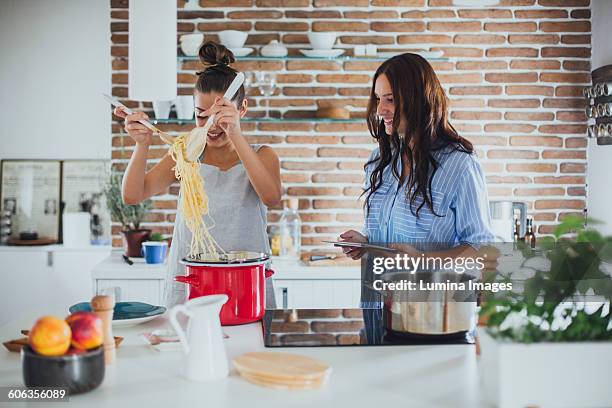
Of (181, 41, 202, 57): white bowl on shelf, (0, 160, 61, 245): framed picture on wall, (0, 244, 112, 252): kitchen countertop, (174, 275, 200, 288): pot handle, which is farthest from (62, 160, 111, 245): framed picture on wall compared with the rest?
(174, 275, 200, 288): pot handle

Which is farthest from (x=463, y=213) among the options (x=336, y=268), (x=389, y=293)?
(x=336, y=268)

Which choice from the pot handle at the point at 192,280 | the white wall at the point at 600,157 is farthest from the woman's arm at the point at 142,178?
the white wall at the point at 600,157

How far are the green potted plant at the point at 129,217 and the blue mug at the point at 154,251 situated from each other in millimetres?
108

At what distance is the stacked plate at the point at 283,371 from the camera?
1390 mm

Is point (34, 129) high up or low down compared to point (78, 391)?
up

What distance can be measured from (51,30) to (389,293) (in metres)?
3.97

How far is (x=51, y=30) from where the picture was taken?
190 inches

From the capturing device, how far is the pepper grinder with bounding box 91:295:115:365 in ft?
5.01

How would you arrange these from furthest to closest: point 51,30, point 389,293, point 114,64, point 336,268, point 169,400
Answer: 1. point 51,30
2. point 114,64
3. point 336,268
4. point 389,293
5. point 169,400

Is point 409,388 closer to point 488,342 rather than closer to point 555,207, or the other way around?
point 488,342

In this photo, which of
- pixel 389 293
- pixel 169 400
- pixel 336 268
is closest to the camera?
pixel 169 400

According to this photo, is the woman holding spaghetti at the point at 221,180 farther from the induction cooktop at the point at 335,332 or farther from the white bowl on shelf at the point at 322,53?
the white bowl on shelf at the point at 322,53

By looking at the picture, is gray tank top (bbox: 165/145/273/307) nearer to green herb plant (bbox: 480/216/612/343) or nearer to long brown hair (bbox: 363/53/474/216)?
long brown hair (bbox: 363/53/474/216)

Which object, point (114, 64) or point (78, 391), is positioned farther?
point (114, 64)
